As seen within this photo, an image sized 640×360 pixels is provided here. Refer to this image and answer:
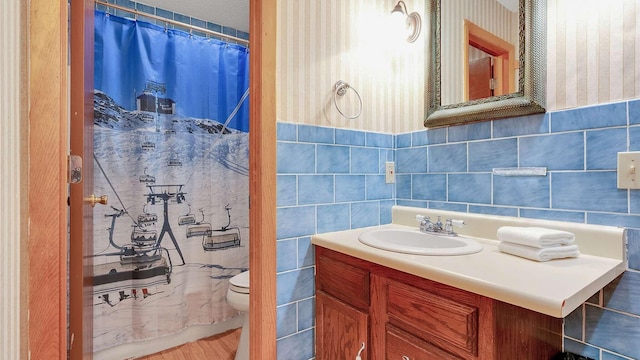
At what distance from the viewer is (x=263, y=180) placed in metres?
1.17

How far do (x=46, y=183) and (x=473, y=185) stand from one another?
149cm


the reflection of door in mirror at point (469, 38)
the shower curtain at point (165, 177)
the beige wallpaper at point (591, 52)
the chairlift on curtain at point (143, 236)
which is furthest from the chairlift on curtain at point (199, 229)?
the beige wallpaper at point (591, 52)

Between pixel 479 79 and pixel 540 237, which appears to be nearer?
pixel 540 237

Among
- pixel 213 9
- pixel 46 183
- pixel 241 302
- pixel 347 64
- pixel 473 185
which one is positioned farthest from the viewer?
pixel 213 9

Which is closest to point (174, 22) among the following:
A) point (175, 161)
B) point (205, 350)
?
point (175, 161)

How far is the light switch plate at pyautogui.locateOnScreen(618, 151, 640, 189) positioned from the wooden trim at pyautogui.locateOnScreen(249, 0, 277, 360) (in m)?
1.16

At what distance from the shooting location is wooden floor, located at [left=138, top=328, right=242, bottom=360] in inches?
73.5

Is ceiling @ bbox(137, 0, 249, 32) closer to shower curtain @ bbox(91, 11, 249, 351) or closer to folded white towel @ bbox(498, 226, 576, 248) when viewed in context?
shower curtain @ bbox(91, 11, 249, 351)

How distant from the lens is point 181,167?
201 cm

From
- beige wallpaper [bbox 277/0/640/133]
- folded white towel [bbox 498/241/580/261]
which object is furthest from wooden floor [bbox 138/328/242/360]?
folded white towel [bbox 498/241/580/261]

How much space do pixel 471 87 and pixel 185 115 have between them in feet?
5.83

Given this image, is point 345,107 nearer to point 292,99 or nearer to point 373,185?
point 292,99

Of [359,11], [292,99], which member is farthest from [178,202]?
[359,11]

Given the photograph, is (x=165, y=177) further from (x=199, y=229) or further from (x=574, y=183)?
(x=574, y=183)
